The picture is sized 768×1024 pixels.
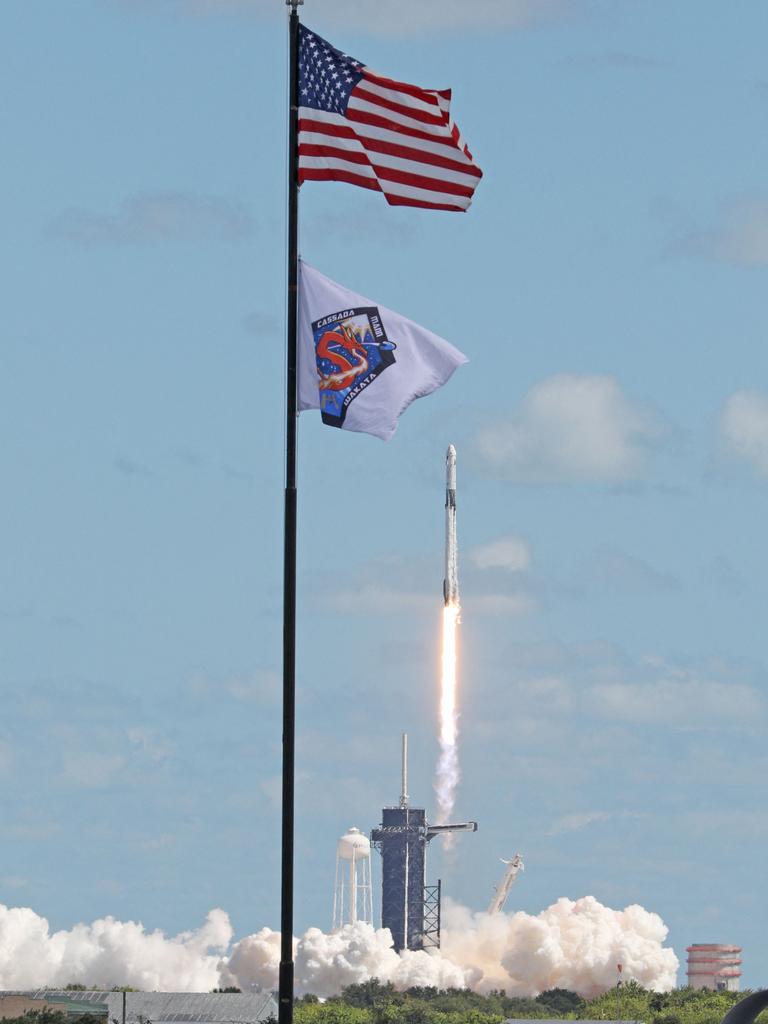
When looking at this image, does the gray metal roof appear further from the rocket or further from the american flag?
the american flag

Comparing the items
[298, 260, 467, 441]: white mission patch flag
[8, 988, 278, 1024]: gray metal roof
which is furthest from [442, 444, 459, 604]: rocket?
[298, 260, 467, 441]: white mission patch flag

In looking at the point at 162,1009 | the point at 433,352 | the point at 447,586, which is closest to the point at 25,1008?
the point at 162,1009

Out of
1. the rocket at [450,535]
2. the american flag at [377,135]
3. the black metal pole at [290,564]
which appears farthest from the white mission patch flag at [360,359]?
the rocket at [450,535]

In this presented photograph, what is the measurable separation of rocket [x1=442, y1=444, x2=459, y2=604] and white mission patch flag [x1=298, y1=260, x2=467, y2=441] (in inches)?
5422

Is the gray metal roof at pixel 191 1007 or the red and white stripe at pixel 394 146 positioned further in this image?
the gray metal roof at pixel 191 1007

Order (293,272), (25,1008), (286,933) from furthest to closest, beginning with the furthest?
(25,1008) < (293,272) < (286,933)

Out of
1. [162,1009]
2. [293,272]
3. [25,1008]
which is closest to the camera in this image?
[293,272]

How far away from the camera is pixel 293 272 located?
1610 inches

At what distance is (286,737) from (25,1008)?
14518 centimetres

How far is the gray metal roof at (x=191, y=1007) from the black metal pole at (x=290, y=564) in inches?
5894

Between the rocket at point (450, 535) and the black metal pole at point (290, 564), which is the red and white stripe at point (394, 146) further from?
the rocket at point (450, 535)

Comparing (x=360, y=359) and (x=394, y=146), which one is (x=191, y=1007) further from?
(x=394, y=146)

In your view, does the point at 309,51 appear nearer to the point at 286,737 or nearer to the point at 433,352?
the point at 433,352

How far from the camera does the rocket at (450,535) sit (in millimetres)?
181375
